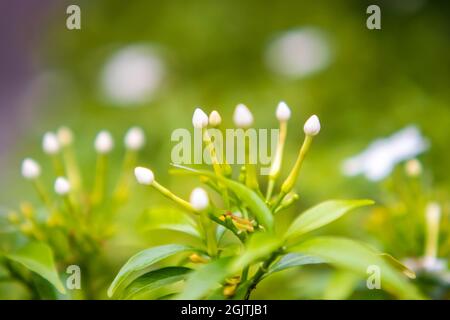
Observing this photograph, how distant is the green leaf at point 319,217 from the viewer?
728 millimetres

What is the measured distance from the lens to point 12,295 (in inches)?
43.8

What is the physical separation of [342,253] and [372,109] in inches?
56.2

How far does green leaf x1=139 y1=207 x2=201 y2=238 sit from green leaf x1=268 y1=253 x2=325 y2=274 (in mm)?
108

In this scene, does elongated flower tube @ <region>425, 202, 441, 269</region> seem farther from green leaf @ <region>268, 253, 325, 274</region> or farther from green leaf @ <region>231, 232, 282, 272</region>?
green leaf @ <region>231, 232, 282, 272</region>

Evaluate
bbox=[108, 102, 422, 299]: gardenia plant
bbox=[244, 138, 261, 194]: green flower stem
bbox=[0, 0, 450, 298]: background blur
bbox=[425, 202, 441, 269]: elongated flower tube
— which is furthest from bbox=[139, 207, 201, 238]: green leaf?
bbox=[0, 0, 450, 298]: background blur

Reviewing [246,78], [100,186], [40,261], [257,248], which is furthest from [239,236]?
[246,78]

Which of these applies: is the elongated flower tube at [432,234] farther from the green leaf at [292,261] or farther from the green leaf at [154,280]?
the green leaf at [154,280]

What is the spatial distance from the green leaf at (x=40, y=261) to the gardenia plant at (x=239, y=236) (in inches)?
3.1

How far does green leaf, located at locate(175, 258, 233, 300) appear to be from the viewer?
2.11 ft

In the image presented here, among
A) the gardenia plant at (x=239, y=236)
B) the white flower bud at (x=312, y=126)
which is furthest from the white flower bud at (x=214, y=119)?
the white flower bud at (x=312, y=126)

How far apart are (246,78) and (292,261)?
160cm

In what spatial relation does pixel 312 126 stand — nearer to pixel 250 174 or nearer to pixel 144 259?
pixel 250 174

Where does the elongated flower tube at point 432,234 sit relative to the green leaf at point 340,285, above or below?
above
